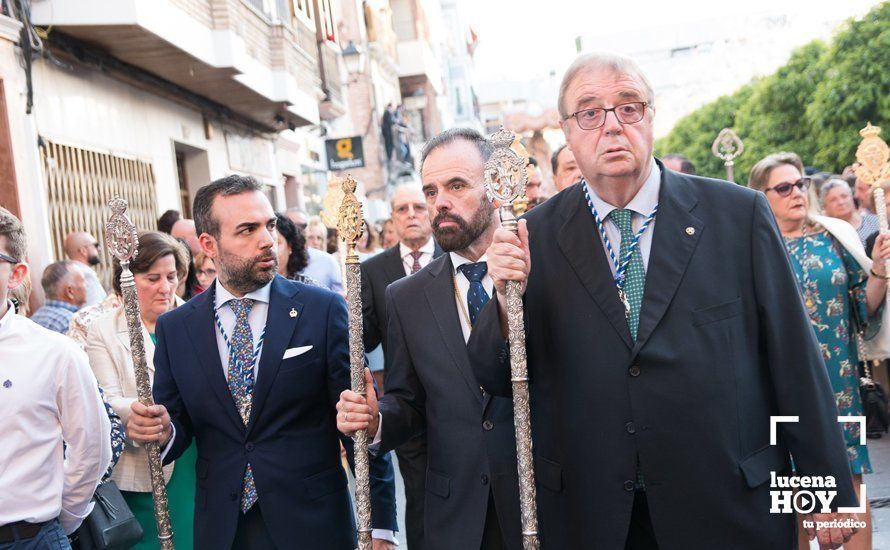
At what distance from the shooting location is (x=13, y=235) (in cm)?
409

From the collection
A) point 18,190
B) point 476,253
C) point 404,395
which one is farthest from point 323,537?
point 18,190

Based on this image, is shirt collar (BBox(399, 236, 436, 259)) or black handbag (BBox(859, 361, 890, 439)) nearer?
black handbag (BBox(859, 361, 890, 439))

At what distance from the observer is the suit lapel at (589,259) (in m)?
3.42

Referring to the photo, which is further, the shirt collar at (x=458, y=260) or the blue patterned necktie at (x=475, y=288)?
the shirt collar at (x=458, y=260)

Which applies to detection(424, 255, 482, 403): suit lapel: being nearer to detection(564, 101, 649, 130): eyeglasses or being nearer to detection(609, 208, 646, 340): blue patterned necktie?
detection(609, 208, 646, 340): blue patterned necktie

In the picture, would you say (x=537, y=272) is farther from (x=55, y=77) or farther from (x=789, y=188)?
(x=55, y=77)

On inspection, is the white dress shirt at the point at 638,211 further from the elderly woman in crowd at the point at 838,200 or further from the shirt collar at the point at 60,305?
the elderly woman in crowd at the point at 838,200

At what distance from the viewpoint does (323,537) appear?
4344 millimetres

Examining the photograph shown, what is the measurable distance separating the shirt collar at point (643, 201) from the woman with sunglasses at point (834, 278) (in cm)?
274

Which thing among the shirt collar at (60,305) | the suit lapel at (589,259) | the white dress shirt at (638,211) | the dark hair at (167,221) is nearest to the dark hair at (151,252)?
the shirt collar at (60,305)

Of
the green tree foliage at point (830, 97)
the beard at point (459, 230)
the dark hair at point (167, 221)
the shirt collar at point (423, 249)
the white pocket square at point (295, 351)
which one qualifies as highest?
the green tree foliage at point (830, 97)

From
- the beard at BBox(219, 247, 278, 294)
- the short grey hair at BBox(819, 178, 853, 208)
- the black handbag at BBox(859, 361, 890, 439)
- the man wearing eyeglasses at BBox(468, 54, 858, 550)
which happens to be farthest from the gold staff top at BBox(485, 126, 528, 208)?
the short grey hair at BBox(819, 178, 853, 208)

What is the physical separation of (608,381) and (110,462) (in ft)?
6.75

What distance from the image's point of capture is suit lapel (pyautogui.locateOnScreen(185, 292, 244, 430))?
4.34 m
